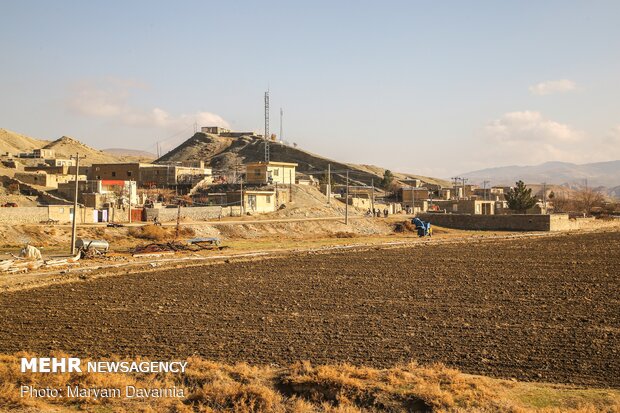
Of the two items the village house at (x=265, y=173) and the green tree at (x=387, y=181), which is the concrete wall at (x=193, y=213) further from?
the green tree at (x=387, y=181)

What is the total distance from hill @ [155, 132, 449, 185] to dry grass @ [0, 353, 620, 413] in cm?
10690

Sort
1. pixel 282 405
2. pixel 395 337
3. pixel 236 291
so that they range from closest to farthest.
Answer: pixel 282 405
pixel 395 337
pixel 236 291

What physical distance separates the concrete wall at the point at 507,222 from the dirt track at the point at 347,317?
1432 inches

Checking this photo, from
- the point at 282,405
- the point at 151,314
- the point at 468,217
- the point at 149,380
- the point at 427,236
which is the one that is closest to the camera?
the point at 282,405

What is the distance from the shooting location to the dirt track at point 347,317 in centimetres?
1627

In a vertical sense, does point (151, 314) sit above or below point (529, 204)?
below

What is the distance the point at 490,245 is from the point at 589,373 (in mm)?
36965

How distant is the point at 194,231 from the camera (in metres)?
49.6

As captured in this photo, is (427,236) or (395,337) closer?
(395,337)

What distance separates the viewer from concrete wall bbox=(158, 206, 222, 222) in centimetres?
5519

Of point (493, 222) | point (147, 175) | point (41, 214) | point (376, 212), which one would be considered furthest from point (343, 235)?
point (147, 175)

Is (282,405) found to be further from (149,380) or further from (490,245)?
(490,245)

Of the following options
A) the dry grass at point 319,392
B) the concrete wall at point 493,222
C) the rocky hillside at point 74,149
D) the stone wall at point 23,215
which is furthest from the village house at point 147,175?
the dry grass at point 319,392

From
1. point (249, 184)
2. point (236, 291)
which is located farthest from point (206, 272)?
point (249, 184)
